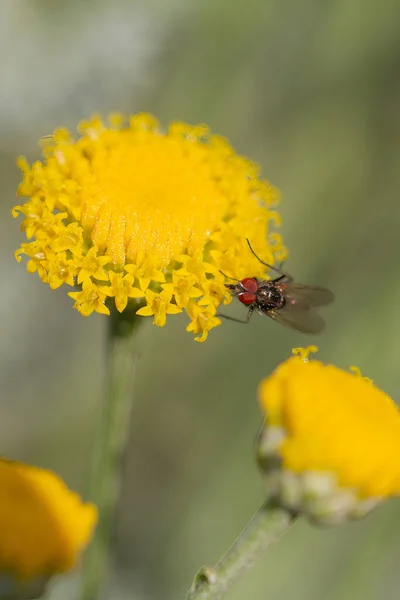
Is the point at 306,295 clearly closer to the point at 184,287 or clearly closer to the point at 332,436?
the point at 184,287

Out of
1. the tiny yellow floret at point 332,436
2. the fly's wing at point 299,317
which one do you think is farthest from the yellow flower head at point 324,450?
the fly's wing at point 299,317

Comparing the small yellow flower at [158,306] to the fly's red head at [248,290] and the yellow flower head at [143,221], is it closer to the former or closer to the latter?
the yellow flower head at [143,221]

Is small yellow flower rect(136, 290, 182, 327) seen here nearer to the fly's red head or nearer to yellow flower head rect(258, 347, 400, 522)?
the fly's red head

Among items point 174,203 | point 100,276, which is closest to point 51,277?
point 100,276

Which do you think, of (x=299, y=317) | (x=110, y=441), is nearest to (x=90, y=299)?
(x=110, y=441)

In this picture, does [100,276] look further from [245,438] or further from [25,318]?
[25,318]

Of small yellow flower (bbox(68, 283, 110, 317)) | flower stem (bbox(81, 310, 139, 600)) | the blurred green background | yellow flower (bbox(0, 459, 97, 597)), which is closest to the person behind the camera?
yellow flower (bbox(0, 459, 97, 597))

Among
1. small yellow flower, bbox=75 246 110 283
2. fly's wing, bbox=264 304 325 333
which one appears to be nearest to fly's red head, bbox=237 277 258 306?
fly's wing, bbox=264 304 325 333
